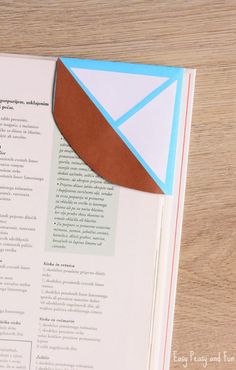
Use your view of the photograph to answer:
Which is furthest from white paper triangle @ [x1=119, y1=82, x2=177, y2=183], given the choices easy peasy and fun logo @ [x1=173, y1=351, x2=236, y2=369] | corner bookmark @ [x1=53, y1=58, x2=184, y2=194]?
easy peasy and fun logo @ [x1=173, y1=351, x2=236, y2=369]

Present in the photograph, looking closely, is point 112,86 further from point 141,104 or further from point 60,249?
point 60,249

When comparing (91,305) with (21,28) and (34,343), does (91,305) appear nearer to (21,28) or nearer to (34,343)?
(34,343)

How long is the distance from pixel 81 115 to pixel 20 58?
0.07m

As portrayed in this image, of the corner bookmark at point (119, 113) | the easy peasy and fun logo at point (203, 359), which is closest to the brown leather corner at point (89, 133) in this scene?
the corner bookmark at point (119, 113)

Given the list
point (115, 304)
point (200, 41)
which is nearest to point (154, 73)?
point (200, 41)

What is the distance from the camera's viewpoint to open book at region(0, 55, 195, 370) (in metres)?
0.46

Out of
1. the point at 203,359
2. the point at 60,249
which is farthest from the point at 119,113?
the point at 203,359

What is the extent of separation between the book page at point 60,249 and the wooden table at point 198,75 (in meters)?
0.03

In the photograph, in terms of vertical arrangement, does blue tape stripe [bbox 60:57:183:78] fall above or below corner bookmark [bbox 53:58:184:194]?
above

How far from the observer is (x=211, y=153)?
0.48m

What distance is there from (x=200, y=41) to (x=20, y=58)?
0.16 meters

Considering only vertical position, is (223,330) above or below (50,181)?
below

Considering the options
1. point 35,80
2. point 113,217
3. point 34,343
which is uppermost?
point 35,80

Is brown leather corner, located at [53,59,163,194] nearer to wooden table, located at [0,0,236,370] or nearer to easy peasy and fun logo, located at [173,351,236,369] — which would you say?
wooden table, located at [0,0,236,370]
